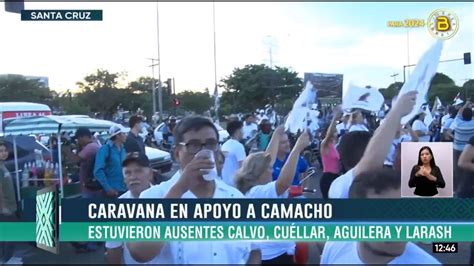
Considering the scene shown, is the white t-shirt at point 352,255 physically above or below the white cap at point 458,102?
below

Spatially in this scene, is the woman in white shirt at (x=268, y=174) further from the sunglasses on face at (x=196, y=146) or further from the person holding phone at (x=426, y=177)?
the person holding phone at (x=426, y=177)

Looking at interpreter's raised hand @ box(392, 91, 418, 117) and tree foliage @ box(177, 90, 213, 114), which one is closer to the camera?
interpreter's raised hand @ box(392, 91, 418, 117)

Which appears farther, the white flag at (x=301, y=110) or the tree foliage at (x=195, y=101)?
the tree foliage at (x=195, y=101)

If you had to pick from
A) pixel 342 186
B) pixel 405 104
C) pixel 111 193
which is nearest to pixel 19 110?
pixel 111 193

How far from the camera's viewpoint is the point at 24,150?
3.10 m

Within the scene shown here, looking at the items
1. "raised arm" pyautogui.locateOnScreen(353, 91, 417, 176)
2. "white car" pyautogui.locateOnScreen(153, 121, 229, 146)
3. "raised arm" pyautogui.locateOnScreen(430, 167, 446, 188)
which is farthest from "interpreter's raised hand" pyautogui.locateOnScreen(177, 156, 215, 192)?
"raised arm" pyautogui.locateOnScreen(430, 167, 446, 188)

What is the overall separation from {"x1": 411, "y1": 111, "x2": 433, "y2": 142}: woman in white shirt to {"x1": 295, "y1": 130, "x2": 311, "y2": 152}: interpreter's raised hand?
51 centimetres

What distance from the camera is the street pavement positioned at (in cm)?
312

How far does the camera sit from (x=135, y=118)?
10.2 feet

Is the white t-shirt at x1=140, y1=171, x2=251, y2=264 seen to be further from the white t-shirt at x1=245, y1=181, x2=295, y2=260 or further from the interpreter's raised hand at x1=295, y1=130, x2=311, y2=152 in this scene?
the interpreter's raised hand at x1=295, y1=130, x2=311, y2=152

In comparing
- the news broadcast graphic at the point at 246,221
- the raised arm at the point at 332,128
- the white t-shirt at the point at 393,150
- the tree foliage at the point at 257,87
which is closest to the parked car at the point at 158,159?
the news broadcast graphic at the point at 246,221

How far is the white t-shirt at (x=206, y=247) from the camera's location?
122 inches

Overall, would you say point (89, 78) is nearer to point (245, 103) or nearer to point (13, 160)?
point (13, 160)

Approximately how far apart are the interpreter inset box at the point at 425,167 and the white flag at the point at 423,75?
0.15 meters
